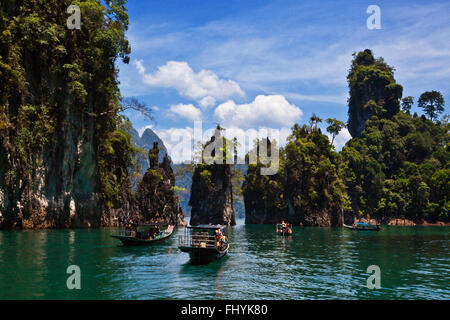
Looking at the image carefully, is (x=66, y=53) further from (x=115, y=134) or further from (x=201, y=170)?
(x=201, y=170)

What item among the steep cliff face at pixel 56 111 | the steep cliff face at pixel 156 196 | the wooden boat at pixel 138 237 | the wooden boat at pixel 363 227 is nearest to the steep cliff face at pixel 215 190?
the steep cliff face at pixel 156 196

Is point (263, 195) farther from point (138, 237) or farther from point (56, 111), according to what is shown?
point (138, 237)

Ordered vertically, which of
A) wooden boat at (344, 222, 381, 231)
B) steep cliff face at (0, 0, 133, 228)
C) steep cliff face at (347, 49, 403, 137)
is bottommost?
wooden boat at (344, 222, 381, 231)

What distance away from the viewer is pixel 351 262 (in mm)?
29391

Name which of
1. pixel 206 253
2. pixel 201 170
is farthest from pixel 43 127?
pixel 201 170

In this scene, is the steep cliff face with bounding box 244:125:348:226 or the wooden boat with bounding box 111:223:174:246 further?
the steep cliff face with bounding box 244:125:348:226

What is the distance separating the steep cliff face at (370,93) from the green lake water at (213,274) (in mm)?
113123

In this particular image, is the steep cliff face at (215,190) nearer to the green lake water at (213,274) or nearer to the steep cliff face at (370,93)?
the steep cliff face at (370,93)

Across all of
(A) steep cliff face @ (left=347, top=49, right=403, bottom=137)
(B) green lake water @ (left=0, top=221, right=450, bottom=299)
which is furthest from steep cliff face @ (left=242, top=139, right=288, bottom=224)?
(B) green lake water @ (left=0, top=221, right=450, bottom=299)

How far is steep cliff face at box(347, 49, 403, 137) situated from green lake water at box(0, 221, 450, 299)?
11312 centimetres

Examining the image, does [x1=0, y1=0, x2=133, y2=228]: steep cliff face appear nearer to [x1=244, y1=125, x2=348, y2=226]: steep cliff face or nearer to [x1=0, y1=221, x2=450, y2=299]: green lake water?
[x1=0, y1=221, x2=450, y2=299]: green lake water

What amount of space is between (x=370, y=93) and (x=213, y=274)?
13501cm

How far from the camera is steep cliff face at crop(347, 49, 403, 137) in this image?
138125 millimetres
